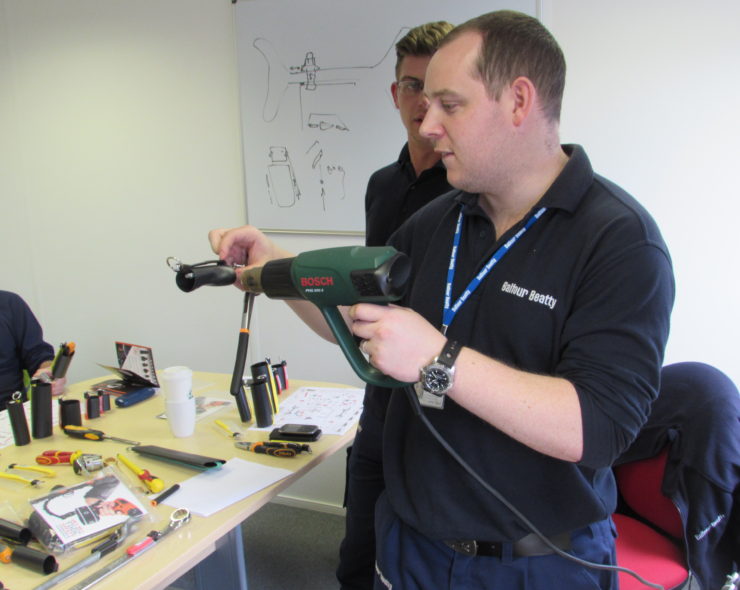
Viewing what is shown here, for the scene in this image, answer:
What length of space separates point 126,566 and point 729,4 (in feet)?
8.56

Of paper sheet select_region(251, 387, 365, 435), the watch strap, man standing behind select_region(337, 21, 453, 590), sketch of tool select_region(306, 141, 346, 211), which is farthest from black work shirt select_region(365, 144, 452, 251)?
the watch strap

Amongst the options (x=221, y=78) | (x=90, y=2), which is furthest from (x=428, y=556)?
(x=90, y=2)

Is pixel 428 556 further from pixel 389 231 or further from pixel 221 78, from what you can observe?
pixel 221 78

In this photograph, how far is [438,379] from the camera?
0.81 m

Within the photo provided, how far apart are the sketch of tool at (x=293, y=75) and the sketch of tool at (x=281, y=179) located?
179mm

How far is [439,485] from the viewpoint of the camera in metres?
0.97

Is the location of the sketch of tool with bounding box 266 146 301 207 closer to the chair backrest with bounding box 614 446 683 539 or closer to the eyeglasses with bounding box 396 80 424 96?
the eyeglasses with bounding box 396 80 424 96

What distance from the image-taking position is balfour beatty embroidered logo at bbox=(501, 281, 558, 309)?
0.88 m

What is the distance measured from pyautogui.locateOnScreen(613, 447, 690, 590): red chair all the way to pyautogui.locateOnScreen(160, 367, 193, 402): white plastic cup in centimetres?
129

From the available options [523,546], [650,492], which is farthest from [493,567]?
[650,492]

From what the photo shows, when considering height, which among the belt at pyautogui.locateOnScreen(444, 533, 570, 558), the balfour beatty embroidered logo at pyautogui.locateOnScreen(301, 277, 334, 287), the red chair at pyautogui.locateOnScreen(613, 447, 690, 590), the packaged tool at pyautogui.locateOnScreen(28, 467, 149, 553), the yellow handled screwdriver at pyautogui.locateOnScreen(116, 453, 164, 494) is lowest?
the red chair at pyautogui.locateOnScreen(613, 447, 690, 590)

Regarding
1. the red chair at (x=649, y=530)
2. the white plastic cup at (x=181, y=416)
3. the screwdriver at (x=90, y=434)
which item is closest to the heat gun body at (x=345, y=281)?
the white plastic cup at (x=181, y=416)

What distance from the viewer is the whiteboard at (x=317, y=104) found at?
2.50m

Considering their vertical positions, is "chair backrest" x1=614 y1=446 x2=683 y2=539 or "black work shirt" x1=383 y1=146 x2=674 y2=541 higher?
"black work shirt" x1=383 y1=146 x2=674 y2=541
